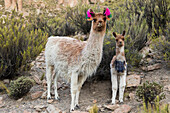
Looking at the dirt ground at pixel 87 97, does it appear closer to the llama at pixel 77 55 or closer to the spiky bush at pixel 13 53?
the llama at pixel 77 55

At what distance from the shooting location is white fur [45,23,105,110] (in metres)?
3.92

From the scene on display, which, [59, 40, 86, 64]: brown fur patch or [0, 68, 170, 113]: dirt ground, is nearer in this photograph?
[59, 40, 86, 64]: brown fur patch

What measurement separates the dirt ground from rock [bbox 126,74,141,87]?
146mm

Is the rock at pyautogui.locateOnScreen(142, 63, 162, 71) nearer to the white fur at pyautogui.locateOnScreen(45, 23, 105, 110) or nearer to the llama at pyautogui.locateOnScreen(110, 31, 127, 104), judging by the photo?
the llama at pyautogui.locateOnScreen(110, 31, 127, 104)

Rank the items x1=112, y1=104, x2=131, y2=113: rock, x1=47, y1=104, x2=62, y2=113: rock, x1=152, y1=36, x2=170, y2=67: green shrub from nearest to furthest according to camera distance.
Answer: x1=112, y1=104, x2=131, y2=113: rock < x1=47, y1=104, x2=62, y2=113: rock < x1=152, y1=36, x2=170, y2=67: green shrub

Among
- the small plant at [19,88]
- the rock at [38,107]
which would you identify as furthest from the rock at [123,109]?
the small plant at [19,88]

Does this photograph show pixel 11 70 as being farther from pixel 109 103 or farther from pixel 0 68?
pixel 109 103

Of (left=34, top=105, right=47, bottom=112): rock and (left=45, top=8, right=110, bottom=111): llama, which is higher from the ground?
(left=45, top=8, right=110, bottom=111): llama

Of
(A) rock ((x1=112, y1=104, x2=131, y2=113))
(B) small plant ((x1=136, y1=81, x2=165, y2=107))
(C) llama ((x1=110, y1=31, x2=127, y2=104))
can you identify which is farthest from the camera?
(C) llama ((x1=110, y1=31, x2=127, y2=104))

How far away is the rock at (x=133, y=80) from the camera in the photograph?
16.1ft

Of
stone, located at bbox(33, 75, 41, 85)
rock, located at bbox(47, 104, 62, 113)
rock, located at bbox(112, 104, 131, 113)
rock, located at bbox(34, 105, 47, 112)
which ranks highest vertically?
rock, located at bbox(112, 104, 131, 113)

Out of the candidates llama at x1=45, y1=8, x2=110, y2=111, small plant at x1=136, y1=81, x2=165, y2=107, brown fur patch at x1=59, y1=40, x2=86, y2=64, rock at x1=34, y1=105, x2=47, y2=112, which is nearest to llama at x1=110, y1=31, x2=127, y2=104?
llama at x1=45, y1=8, x2=110, y2=111

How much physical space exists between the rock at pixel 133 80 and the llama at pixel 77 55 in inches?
50.8

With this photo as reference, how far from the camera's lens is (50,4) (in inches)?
1369
